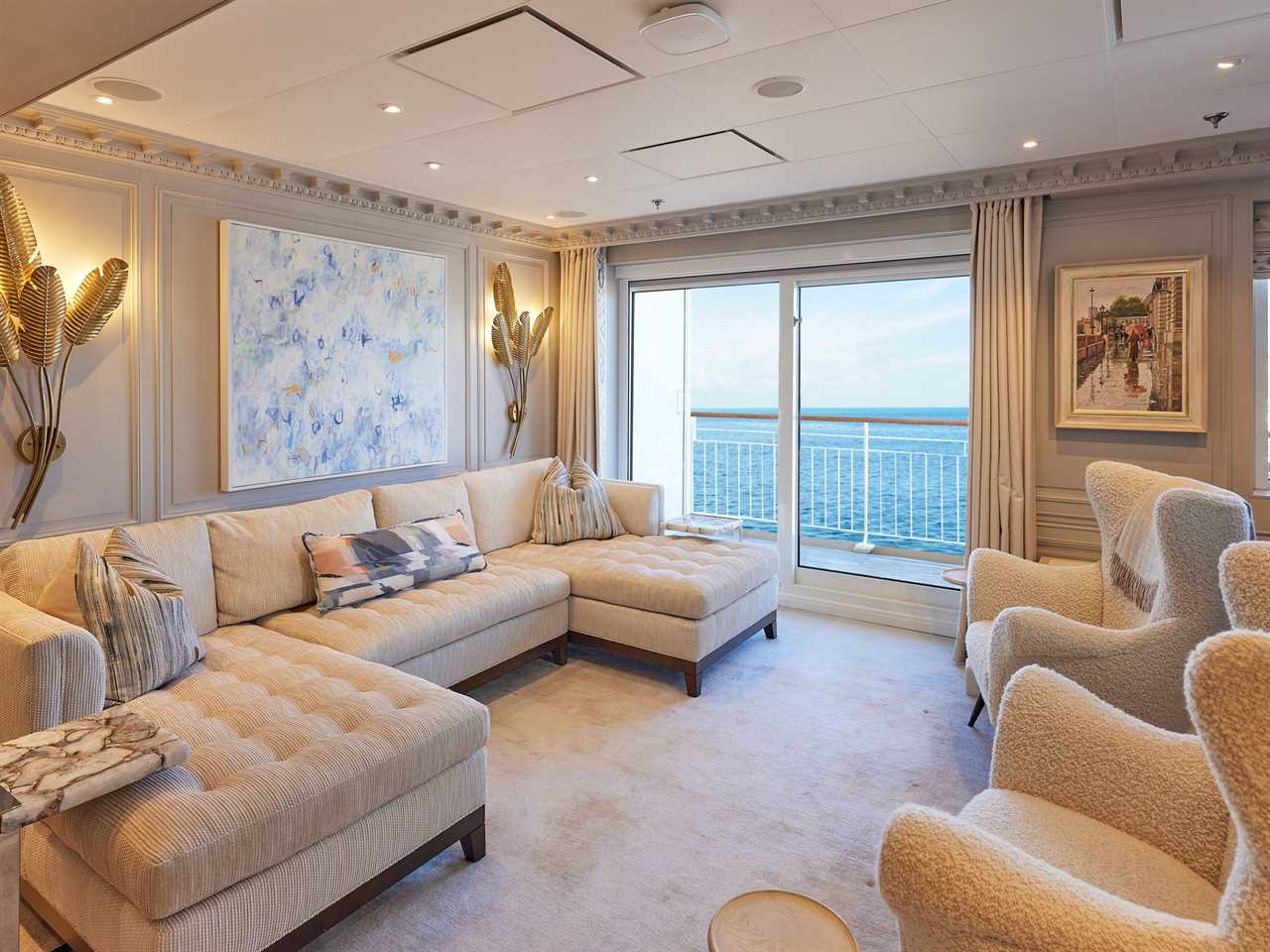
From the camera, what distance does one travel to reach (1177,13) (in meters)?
2.13

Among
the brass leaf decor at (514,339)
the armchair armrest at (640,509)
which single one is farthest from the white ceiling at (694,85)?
the armchair armrest at (640,509)

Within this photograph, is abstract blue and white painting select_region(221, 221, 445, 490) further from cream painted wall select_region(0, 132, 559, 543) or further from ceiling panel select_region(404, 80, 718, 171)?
ceiling panel select_region(404, 80, 718, 171)

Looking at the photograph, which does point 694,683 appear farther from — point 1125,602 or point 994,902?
point 994,902

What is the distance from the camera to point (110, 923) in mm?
1712

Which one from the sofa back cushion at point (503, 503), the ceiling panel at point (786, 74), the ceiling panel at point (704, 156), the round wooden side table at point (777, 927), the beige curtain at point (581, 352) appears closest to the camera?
the round wooden side table at point (777, 927)

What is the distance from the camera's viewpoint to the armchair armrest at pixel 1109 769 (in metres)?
1.52

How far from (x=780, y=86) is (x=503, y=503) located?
2640 millimetres

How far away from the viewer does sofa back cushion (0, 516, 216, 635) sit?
243 centimetres

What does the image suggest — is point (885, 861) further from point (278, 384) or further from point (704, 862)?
point (278, 384)

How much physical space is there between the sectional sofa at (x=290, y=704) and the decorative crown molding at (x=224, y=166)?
1493 millimetres

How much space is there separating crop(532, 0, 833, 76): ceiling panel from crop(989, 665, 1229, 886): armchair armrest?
5.88ft

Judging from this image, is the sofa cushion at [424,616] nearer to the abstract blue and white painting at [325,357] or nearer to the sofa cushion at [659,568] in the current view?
the sofa cushion at [659,568]

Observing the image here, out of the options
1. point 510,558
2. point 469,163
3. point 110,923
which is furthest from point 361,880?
point 469,163

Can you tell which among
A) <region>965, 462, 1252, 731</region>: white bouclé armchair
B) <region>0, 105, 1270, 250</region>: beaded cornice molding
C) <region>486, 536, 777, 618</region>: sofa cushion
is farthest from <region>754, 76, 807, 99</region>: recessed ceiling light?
<region>486, 536, 777, 618</region>: sofa cushion
